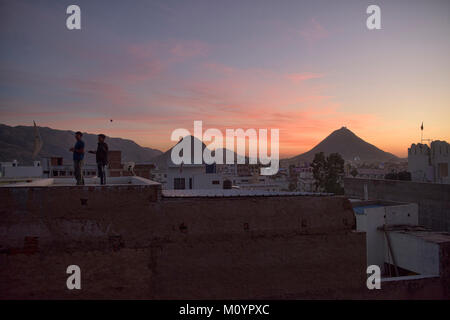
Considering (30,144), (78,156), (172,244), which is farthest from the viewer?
(30,144)

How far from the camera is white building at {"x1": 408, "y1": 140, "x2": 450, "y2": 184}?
24672 mm

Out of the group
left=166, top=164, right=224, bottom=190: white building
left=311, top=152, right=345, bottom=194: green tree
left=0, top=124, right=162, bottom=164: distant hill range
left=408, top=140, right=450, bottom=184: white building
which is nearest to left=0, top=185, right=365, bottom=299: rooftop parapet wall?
left=166, top=164, right=224, bottom=190: white building

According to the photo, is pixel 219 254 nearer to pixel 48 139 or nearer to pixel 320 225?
pixel 320 225

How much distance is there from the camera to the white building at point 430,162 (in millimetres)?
24672

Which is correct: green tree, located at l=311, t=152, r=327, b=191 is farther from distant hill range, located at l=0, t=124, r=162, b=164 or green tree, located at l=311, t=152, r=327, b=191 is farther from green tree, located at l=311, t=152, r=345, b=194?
distant hill range, located at l=0, t=124, r=162, b=164

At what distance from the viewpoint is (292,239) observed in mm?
7637

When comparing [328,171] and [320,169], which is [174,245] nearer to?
[328,171]

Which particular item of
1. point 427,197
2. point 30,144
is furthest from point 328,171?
point 30,144

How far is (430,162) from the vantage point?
26484mm

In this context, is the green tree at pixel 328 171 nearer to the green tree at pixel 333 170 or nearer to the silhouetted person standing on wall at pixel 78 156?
the green tree at pixel 333 170

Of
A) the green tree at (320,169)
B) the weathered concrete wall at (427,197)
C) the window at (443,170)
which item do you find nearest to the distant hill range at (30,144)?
the green tree at (320,169)
